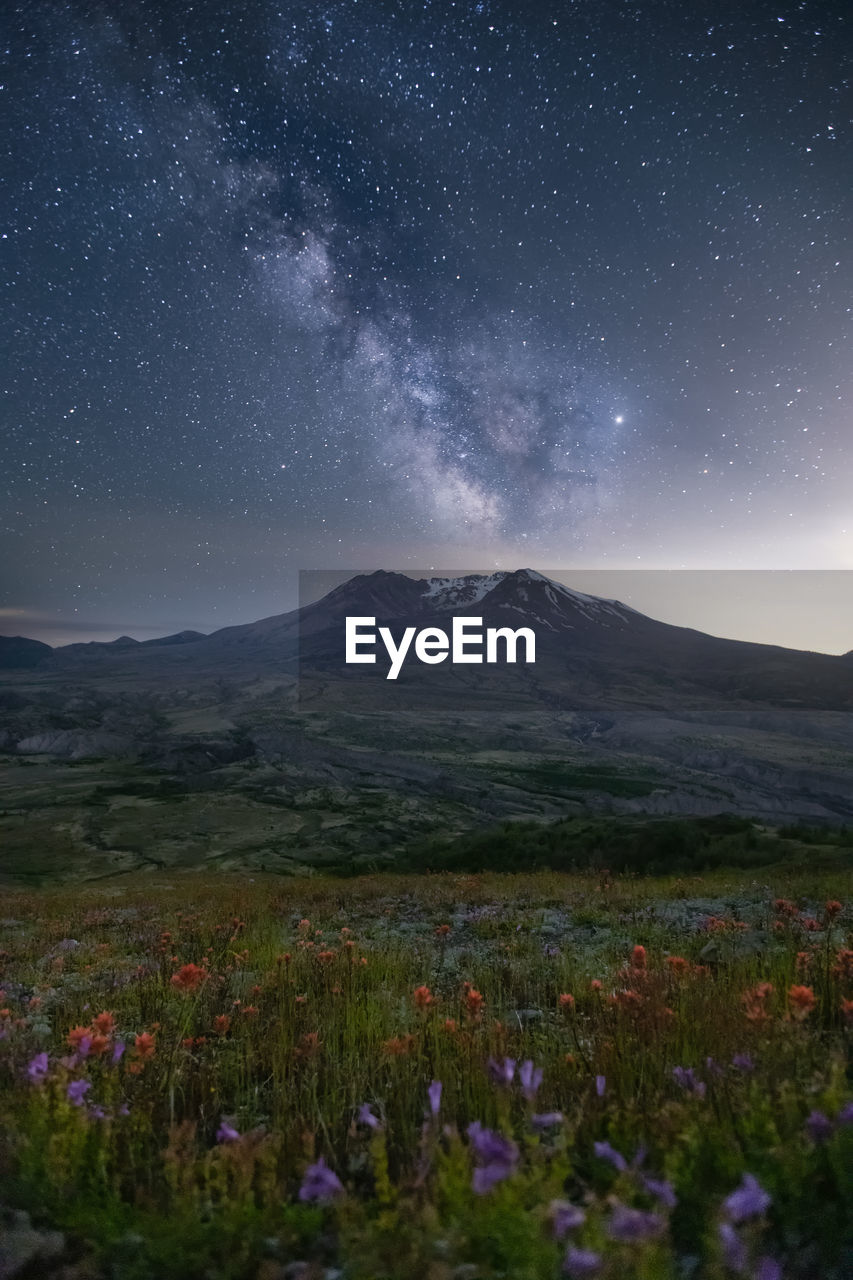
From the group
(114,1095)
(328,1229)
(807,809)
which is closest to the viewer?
(328,1229)

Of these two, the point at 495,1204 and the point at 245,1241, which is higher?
the point at 495,1204

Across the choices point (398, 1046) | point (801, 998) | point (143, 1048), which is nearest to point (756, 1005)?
point (801, 998)

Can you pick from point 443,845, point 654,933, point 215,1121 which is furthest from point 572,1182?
point 443,845

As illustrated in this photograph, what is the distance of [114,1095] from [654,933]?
6.70 m

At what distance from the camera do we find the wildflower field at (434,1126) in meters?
1.75

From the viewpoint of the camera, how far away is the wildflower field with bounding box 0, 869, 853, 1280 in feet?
5.75

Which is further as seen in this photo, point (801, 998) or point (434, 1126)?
point (801, 998)

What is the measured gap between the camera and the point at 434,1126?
2.13 meters

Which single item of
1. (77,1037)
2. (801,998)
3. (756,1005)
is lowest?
(77,1037)

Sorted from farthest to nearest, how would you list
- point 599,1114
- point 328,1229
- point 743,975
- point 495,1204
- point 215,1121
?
1. point 743,975
2. point 215,1121
3. point 599,1114
4. point 328,1229
5. point 495,1204

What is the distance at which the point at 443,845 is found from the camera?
132 ft

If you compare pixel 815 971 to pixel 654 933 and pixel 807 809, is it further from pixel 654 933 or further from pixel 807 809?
pixel 807 809

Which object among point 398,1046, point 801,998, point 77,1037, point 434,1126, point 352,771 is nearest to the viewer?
point 434,1126

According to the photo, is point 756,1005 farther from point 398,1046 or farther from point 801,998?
point 398,1046
